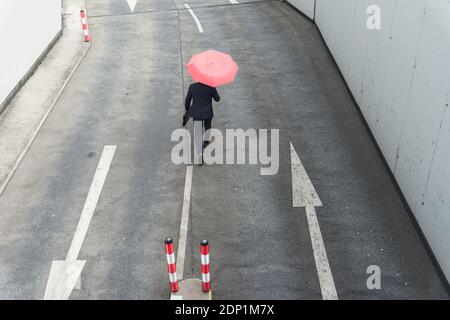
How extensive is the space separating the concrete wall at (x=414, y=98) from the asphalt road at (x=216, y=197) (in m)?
0.54

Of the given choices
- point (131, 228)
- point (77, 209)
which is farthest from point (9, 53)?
point (131, 228)

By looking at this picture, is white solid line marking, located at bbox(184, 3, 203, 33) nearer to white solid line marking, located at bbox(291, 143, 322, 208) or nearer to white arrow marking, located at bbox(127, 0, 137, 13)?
white arrow marking, located at bbox(127, 0, 137, 13)

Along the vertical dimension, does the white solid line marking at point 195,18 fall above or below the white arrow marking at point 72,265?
above

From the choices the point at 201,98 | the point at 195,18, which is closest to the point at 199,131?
the point at 201,98

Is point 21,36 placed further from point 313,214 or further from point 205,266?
point 205,266

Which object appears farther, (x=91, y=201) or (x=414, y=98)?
Result: (x=91, y=201)

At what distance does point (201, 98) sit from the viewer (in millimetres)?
9500

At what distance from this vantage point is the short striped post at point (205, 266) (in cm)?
611

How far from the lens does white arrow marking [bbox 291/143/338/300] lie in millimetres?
7105

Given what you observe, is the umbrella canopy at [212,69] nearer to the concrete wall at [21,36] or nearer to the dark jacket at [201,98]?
the dark jacket at [201,98]

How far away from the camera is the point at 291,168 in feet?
32.0

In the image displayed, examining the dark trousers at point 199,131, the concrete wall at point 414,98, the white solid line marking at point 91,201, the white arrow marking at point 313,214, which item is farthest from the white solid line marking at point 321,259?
the white solid line marking at point 91,201

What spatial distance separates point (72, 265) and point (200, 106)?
407cm
